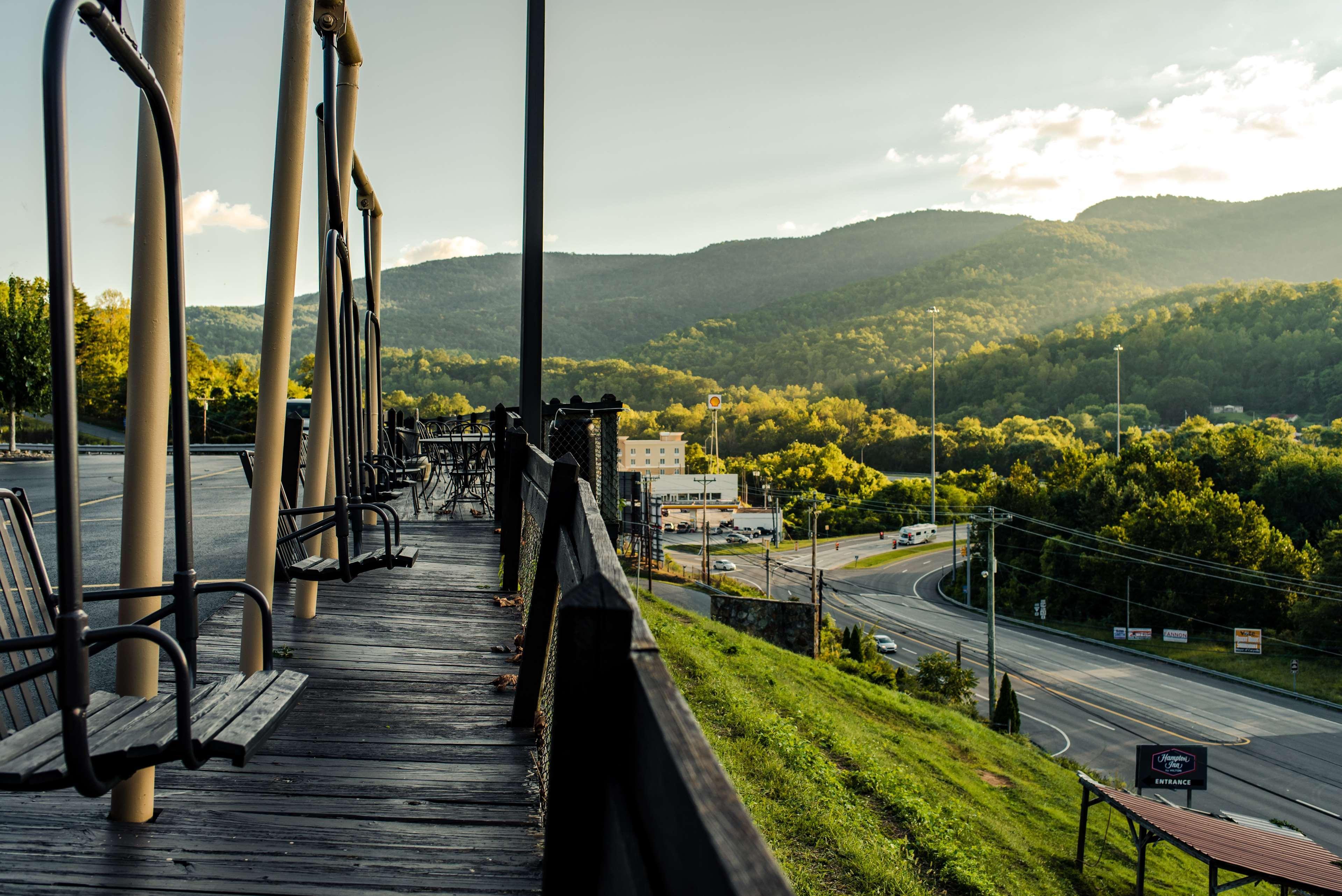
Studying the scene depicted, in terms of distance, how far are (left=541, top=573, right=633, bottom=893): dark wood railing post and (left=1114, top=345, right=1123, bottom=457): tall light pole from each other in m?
84.1

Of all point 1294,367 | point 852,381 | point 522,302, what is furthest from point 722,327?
point 522,302

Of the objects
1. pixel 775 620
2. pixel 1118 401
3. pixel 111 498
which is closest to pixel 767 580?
pixel 775 620

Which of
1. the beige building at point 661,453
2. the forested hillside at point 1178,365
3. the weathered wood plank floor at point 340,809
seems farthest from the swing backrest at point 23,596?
the forested hillside at point 1178,365

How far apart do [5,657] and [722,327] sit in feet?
456

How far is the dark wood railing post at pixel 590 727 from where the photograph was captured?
97 centimetres

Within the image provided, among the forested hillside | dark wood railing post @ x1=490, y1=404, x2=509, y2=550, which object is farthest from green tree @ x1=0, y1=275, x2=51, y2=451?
the forested hillside

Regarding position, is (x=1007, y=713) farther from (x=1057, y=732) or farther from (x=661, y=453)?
(x=661, y=453)

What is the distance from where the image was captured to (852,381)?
134 meters

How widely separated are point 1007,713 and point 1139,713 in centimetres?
1163

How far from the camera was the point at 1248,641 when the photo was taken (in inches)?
1841

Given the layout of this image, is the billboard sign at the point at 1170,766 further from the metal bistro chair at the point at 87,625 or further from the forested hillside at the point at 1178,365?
the forested hillside at the point at 1178,365

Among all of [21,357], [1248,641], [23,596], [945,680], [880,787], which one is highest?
[21,357]

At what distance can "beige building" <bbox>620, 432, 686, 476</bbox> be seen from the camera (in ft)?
332

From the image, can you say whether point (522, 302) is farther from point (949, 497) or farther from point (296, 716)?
point (949, 497)
